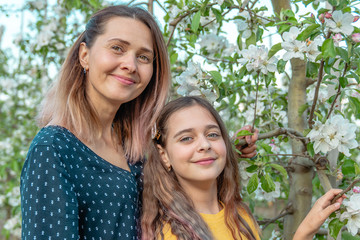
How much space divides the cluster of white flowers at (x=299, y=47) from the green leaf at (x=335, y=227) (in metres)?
0.54

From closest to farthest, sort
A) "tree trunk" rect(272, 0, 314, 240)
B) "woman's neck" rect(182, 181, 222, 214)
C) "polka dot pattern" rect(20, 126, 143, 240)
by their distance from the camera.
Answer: "polka dot pattern" rect(20, 126, 143, 240) < "woman's neck" rect(182, 181, 222, 214) < "tree trunk" rect(272, 0, 314, 240)

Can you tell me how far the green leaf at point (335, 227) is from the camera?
1409mm

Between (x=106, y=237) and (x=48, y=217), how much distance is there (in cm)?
26

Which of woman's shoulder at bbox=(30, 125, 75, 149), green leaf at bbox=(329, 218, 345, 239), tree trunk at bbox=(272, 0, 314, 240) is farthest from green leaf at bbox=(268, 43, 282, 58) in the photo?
woman's shoulder at bbox=(30, 125, 75, 149)

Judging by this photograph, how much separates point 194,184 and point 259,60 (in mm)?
525

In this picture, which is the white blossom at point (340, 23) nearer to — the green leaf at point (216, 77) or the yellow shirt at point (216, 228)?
the green leaf at point (216, 77)

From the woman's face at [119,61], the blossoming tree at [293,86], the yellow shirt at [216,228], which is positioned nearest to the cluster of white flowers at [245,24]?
the blossoming tree at [293,86]

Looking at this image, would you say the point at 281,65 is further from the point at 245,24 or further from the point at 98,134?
the point at 98,134

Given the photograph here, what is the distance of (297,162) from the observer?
6.68 ft

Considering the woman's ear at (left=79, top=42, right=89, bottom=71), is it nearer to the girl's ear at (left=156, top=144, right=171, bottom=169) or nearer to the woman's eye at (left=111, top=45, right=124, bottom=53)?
the woman's eye at (left=111, top=45, right=124, bottom=53)

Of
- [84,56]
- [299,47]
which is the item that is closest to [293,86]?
[299,47]

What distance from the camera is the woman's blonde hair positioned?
1.64 meters

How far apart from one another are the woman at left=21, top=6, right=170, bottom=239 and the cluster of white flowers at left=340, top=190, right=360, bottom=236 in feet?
2.36

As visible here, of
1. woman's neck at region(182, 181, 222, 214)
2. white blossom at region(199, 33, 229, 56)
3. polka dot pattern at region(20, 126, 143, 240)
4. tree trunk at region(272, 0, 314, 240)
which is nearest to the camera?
polka dot pattern at region(20, 126, 143, 240)
